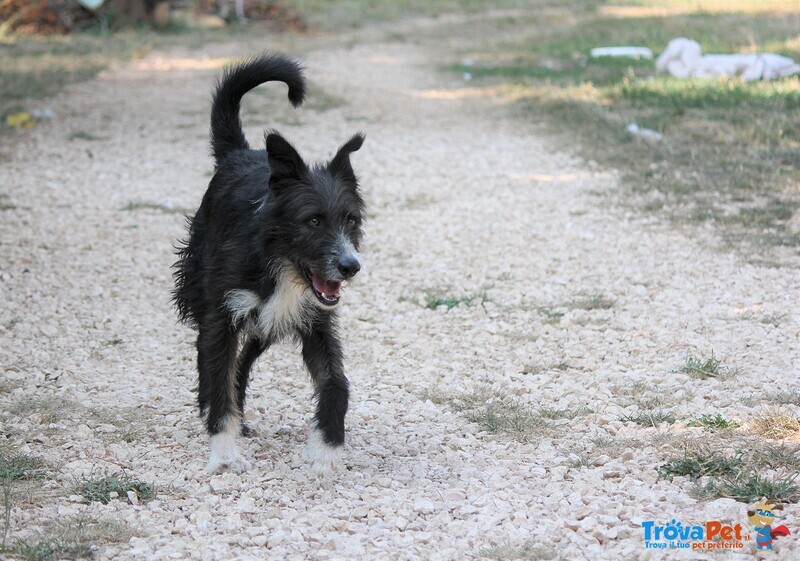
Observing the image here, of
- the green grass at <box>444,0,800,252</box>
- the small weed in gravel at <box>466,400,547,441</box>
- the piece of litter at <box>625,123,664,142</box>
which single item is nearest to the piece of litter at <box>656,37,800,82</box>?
the green grass at <box>444,0,800,252</box>

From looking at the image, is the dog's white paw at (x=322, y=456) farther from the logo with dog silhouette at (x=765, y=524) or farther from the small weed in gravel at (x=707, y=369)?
the small weed in gravel at (x=707, y=369)

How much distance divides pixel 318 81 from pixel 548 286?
9.80m

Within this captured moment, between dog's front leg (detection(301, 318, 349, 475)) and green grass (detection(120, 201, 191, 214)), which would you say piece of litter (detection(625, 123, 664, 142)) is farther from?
dog's front leg (detection(301, 318, 349, 475))

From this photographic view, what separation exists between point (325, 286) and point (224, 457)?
0.92m

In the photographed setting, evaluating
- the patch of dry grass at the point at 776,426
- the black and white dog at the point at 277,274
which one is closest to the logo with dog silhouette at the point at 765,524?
the patch of dry grass at the point at 776,426

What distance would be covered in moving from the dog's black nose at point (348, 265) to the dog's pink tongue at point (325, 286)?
14 centimetres

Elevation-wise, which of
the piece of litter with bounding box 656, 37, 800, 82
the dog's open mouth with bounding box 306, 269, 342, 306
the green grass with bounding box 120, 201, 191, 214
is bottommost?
the green grass with bounding box 120, 201, 191, 214

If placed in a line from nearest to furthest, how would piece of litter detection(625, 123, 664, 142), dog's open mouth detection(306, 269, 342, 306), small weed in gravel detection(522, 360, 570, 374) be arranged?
dog's open mouth detection(306, 269, 342, 306) → small weed in gravel detection(522, 360, 570, 374) → piece of litter detection(625, 123, 664, 142)

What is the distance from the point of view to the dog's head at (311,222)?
4.45 m

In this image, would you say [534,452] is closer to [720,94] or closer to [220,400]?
[220,400]

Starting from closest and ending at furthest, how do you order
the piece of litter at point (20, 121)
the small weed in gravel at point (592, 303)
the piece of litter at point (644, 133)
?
the small weed in gravel at point (592, 303), the piece of litter at point (644, 133), the piece of litter at point (20, 121)

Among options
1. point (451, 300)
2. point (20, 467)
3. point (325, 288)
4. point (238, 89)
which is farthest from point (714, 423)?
point (20, 467)

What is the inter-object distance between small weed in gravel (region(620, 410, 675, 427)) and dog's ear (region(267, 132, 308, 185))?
2.04 m

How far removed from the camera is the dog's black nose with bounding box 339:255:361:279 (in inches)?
173
